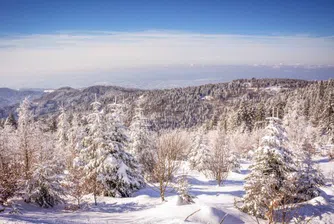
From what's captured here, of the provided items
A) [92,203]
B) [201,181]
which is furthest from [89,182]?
[201,181]

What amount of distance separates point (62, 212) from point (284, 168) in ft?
45.3

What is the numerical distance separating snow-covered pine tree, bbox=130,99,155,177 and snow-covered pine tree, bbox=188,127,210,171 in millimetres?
10487

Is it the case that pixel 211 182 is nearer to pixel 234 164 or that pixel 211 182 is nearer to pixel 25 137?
pixel 234 164

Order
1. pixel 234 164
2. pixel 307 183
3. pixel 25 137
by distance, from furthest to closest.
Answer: pixel 234 164 → pixel 25 137 → pixel 307 183

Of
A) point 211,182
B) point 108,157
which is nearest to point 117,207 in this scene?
point 108,157

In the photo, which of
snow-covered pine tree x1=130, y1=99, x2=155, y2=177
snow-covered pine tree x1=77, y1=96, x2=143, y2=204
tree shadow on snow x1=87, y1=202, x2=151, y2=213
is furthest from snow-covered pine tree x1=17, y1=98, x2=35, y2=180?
snow-covered pine tree x1=130, y1=99, x2=155, y2=177

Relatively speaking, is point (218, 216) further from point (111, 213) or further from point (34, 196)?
point (34, 196)

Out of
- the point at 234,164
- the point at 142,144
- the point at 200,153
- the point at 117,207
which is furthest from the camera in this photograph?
the point at 200,153

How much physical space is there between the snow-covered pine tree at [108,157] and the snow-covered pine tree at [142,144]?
5.44m

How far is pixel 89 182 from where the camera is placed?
51.8 ft

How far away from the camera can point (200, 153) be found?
3291 centimetres

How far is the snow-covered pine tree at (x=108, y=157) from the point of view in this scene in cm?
1711

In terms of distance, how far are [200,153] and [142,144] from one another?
11.8m

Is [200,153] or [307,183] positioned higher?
[307,183]
